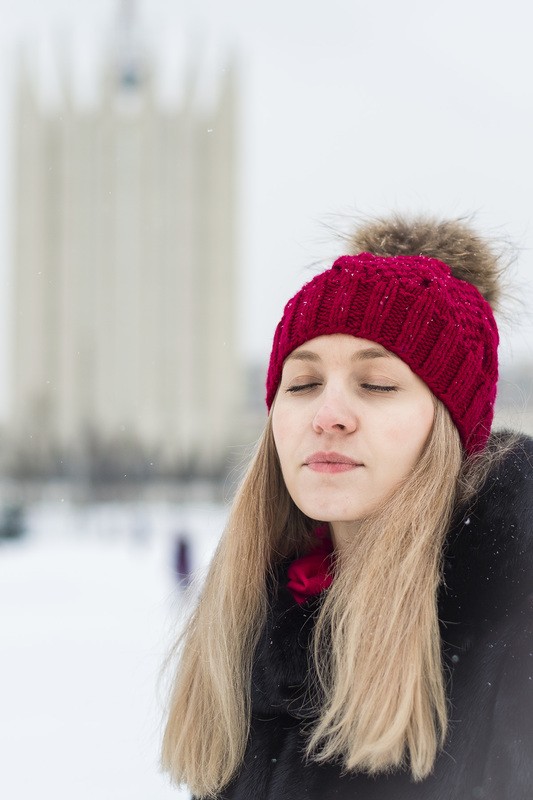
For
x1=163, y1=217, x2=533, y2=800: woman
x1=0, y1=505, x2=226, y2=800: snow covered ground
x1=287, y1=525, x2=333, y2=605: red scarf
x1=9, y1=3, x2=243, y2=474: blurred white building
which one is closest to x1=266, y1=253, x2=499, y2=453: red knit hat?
x1=163, y1=217, x2=533, y2=800: woman

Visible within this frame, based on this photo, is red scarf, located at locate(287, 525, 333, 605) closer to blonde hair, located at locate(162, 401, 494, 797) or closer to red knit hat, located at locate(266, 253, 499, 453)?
blonde hair, located at locate(162, 401, 494, 797)

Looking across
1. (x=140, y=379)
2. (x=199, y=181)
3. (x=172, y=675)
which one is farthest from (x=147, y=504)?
(x=172, y=675)

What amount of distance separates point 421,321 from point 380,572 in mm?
425

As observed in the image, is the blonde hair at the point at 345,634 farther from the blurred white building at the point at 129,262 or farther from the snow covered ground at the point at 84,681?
the blurred white building at the point at 129,262

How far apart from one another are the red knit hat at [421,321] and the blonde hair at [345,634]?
6 cm

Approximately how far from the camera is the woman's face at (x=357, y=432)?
141 cm

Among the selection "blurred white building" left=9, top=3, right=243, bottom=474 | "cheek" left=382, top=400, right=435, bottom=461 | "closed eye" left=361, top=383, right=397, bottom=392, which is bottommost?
"blurred white building" left=9, top=3, right=243, bottom=474

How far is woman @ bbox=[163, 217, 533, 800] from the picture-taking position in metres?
1.28

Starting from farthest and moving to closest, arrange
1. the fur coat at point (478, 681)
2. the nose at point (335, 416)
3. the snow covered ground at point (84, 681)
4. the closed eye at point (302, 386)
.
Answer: the snow covered ground at point (84, 681)
the closed eye at point (302, 386)
the nose at point (335, 416)
the fur coat at point (478, 681)

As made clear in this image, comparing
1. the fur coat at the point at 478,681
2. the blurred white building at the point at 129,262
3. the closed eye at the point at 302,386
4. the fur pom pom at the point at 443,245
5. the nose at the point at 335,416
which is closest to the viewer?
the fur coat at the point at 478,681

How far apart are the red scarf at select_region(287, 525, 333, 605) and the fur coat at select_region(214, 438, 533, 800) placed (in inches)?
4.8

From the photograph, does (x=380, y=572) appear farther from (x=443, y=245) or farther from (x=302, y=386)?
(x=443, y=245)

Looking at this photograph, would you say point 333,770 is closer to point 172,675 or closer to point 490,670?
point 490,670

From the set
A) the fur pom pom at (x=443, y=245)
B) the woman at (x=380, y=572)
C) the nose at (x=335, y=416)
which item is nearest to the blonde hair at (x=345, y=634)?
the woman at (x=380, y=572)
